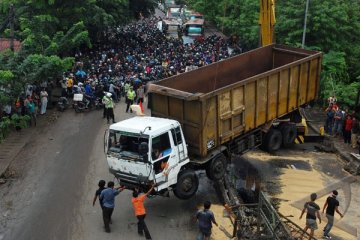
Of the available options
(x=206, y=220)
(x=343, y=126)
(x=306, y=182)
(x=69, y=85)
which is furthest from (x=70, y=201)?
(x=69, y=85)

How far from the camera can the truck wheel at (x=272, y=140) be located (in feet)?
53.2

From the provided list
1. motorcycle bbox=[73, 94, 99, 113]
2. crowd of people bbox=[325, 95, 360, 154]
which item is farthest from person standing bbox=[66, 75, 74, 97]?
crowd of people bbox=[325, 95, 360, 154]

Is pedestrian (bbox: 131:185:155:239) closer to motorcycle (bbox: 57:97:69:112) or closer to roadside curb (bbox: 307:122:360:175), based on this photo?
roadside curb (bbox: 307:122:360:175)

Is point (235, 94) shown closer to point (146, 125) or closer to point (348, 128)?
point (146, 125)

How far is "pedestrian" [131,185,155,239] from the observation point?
11.0 m

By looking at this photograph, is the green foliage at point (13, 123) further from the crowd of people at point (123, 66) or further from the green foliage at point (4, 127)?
the crowd of people at point (123, 66)

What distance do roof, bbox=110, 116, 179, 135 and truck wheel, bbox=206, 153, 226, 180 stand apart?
5.85 ft

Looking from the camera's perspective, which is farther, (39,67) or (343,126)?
(39,67)

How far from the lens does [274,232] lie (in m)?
10.2

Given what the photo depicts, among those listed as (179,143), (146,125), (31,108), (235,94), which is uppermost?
(235,94)

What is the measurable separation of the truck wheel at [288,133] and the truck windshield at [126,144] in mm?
6736

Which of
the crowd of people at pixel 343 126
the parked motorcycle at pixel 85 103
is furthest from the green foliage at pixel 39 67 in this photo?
the crowd of people at pixel 343 126

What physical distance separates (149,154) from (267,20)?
10.4 metres

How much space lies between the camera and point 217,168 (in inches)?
535
